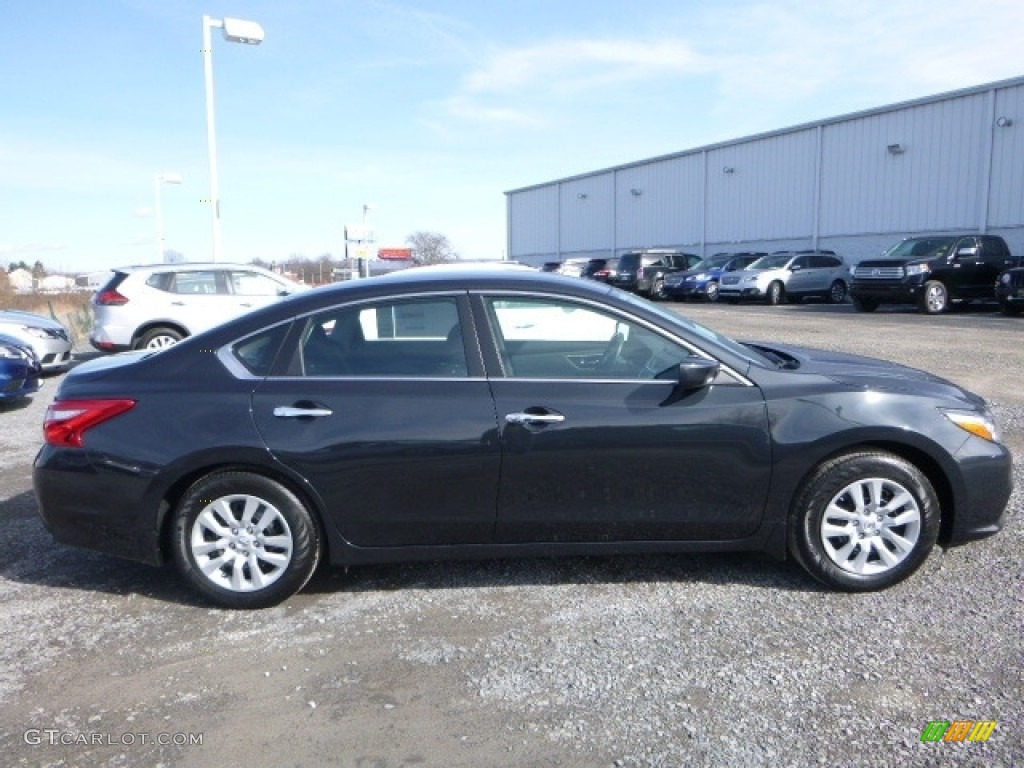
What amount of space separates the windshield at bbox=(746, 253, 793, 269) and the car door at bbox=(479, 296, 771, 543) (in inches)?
926

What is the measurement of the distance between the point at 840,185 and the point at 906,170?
9.46 ft

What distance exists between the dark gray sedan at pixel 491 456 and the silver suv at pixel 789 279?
73.5 ft

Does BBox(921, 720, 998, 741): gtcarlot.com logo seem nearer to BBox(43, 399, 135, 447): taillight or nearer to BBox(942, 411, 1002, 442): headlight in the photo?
BBox(942, 411, 1002, 442): headlight

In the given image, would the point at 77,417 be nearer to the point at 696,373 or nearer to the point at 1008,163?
the point at 696,373

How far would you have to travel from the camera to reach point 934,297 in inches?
766

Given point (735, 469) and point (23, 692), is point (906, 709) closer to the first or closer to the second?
point (735, 469)

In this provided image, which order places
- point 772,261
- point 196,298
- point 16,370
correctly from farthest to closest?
point 772,261
point 196,298
point 16,370

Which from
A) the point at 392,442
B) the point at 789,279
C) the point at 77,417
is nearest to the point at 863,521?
the point at 392,442

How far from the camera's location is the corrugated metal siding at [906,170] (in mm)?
27047

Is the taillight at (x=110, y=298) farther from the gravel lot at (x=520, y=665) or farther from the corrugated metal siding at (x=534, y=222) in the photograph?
the corrugated metal siding at (x=534, y=222)

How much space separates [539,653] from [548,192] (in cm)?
5091

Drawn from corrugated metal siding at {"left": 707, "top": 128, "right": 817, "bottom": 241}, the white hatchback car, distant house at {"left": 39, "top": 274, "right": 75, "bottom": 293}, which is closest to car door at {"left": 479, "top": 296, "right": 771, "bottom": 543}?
the white hatchback car

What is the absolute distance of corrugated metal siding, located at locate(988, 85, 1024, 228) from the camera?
25.4 metres

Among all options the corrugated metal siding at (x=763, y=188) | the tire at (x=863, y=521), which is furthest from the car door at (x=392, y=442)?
the corrugated metal siding at (x=763, y=188)
